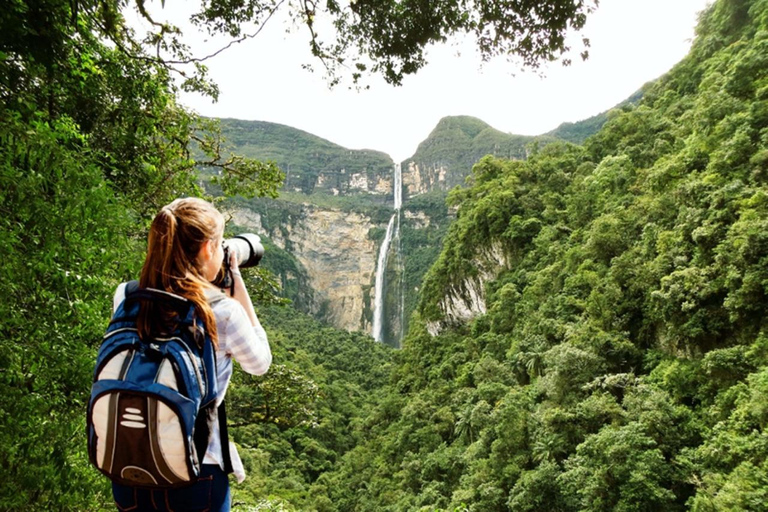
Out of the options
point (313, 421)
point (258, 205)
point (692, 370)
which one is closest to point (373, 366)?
point (692, 370)

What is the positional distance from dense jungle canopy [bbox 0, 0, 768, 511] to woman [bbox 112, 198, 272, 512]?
3.81 ft

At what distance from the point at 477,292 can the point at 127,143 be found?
906 inches

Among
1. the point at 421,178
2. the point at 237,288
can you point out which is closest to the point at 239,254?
the point at 237,288

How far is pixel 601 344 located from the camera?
9.84 m

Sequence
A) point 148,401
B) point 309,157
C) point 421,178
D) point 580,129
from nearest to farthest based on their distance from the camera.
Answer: point 148,401
point 580,129
point 421,178
point 309,157

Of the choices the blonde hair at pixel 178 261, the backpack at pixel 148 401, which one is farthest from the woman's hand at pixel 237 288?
the backpack at pixel 148 401

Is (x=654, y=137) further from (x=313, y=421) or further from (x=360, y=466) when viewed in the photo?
(x=360, y=466)

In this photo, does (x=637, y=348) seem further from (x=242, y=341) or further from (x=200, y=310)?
(x=200, y=310)

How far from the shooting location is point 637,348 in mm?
9781

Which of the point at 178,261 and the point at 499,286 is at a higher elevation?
the point at 178,261

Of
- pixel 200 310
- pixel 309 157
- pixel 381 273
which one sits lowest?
pixel 381 273

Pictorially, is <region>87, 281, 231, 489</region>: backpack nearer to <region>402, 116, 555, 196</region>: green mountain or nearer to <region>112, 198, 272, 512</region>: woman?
<region>112, 198, 272, 512</region>: woman

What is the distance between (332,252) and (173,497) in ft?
240

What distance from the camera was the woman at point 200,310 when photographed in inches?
35.5
